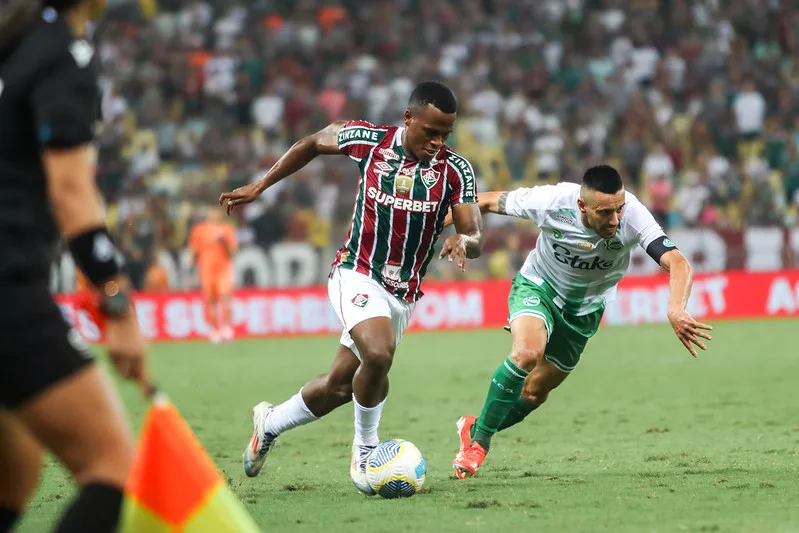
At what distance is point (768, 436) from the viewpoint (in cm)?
862

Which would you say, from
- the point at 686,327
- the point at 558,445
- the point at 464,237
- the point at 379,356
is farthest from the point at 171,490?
the point at 558,445

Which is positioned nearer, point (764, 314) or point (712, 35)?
point (764, 314)


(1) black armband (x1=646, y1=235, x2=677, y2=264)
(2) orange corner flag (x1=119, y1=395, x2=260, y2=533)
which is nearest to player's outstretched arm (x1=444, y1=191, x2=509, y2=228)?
(1) black armband (x1=646, y1=235, x2=677, y2=264)

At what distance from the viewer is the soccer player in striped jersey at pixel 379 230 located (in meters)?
6.99

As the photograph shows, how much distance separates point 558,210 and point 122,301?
195 inches

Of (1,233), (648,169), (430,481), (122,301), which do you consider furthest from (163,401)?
(648,169)

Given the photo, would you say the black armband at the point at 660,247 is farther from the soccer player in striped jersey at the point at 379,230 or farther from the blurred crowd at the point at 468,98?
the blurred crowd at the point at 468,98

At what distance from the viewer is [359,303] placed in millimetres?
7051

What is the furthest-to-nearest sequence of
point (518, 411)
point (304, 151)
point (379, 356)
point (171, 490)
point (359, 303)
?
point (518, 411)
point (304, 151)
point (359, 303)
point (379, 356)
point (171, 490)

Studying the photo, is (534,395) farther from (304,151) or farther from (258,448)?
(304,151)

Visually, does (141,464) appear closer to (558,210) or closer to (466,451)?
(466,451)

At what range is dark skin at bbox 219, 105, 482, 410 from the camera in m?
6.79

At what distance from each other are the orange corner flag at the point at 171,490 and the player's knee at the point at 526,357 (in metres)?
3.76

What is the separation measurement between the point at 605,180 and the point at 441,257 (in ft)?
5.46
